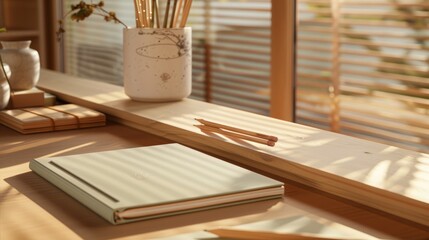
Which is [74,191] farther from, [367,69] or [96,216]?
[367,69]

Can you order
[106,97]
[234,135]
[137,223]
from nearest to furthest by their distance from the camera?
1. [137,223]
2. [234,135]
3. [106,97]

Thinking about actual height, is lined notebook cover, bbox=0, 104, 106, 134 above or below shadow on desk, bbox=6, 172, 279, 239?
above

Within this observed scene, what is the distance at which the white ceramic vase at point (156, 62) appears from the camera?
153 cm

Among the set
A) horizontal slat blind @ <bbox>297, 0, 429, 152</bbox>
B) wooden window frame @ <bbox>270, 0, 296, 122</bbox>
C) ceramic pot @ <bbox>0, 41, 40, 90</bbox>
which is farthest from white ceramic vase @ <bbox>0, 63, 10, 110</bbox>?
horizontal slat blind @ <bbox>297, 0, 429, 152</bbox>

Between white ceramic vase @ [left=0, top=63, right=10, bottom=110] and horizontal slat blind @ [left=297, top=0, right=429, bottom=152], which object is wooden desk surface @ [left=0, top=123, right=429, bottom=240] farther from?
horizontal slat blind @ [left=297, top=0, right=429, bottom=152]

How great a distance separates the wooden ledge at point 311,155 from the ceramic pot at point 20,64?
212 millimetres

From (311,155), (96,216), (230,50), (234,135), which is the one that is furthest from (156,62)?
(230,50)

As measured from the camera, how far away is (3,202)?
36.0 inches

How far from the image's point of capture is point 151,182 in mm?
923

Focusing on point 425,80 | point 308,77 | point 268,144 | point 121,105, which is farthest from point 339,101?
point 268,144

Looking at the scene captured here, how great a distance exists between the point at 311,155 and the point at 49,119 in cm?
59

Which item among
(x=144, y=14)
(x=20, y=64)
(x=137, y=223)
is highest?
(x=144, y=14)

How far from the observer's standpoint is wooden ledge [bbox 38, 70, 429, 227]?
2.79 feet

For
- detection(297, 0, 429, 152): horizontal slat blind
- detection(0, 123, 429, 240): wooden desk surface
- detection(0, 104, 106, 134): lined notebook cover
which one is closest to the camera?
detection(0, 123, 429, 240): wooden desk surface
